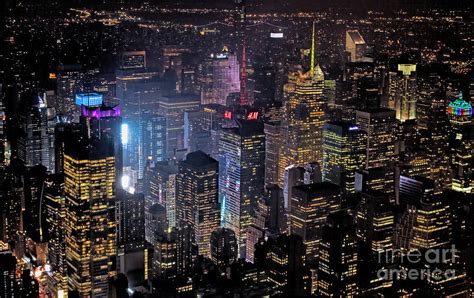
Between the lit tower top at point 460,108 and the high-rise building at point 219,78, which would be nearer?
the lit tower top at point 460,108

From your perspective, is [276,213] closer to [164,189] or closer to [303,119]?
[164,189]

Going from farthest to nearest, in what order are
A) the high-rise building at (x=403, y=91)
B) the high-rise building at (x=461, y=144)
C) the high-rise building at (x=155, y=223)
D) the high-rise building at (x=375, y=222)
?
the high-rise building at (x=403, y=91), the high-rise building at (x=461, y=144), the high-rise building at (x=155, y=223), the high-rise building at (x=375, y=222)

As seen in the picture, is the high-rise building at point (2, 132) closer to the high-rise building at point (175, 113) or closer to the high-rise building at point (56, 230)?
the high-rise building at point (56, 230)

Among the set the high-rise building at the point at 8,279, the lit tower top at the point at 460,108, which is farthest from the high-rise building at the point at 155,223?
the lit tower top at the point at 460,108

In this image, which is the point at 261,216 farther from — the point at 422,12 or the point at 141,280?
the point at 422,12

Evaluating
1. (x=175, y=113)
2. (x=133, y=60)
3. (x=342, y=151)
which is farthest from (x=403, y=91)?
(x=133, y=60)

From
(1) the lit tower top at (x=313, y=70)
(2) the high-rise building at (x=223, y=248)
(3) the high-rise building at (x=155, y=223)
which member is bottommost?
(2) the high-rise building at (x=223, y=248)

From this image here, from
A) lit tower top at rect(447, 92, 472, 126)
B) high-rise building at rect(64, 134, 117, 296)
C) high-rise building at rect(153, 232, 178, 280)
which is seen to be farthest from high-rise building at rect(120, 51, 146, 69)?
lit tower top at rect(447, 92, 472, 126)
